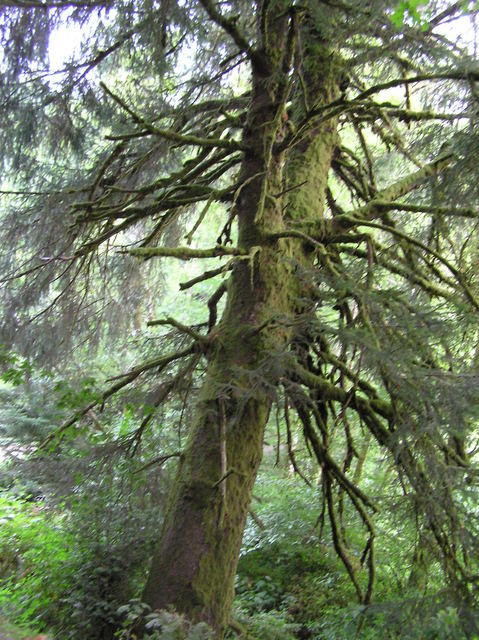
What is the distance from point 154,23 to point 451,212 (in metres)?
2.46

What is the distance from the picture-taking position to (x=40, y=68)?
14.8 ft

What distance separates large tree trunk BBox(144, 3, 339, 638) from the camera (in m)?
3.12

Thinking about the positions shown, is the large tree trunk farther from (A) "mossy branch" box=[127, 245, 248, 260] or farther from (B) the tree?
(A) "mossy branch" box=[127, 245, 248, 260]

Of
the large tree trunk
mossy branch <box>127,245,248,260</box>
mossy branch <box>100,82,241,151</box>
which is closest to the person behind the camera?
mossy branch <box>127,245,248,260</box>

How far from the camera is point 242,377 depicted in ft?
11.2

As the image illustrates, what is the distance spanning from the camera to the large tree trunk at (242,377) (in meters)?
3.12

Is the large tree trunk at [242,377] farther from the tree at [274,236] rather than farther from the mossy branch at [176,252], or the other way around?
the mossy branch at [176,252]

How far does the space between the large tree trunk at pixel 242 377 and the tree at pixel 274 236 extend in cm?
1

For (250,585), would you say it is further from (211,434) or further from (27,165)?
(27,165)

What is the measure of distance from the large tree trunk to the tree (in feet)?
0.04

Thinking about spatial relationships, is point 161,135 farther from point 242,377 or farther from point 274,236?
point 242,377

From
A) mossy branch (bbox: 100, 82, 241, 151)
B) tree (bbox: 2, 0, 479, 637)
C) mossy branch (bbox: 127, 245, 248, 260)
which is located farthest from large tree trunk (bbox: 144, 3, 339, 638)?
mossy branch (bbox: 127, 245, 248, 260)

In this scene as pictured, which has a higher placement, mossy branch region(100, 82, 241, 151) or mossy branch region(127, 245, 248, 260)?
mossy branch region(100, 82, 241, 151)

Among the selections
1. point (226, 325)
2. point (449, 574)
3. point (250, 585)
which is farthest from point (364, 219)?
point (250, 585)
